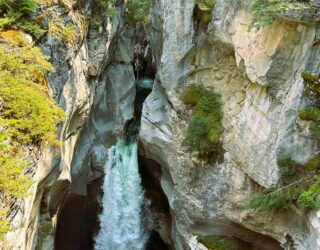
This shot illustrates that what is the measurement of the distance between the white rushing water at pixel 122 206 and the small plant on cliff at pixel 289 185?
8.59m

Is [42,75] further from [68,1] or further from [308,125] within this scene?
[308,125]

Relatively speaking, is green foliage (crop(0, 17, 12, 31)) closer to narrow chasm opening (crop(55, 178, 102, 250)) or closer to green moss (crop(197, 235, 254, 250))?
narrow chasm opening (crop(55, 178, 102, 250))

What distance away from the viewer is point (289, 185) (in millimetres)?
9898

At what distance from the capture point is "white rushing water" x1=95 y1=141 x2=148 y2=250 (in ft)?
57.3

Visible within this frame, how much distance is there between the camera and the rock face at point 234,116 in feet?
32.6

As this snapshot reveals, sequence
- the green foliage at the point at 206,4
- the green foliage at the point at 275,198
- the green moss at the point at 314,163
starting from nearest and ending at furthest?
the green moss at the point at 314,163, the green foliage at the point at 275,198, the green foliage at the point at 206,4

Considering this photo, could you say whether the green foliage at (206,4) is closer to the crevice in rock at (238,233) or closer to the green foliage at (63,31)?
→ the green foliage at (63,31)

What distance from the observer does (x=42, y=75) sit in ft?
30.7

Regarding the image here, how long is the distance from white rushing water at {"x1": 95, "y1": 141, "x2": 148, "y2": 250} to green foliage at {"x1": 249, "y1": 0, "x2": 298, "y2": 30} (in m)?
10.9

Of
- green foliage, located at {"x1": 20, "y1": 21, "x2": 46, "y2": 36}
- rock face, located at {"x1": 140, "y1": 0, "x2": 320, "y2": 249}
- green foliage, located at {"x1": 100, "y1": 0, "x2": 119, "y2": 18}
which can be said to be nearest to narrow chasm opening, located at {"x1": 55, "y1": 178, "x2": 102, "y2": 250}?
rock face, located at {"x1": 140, "y1": 0, "x2": 320, "y2": 249}

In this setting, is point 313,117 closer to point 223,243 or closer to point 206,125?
point 206,125

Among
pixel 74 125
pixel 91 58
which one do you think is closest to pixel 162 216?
pixel 74 125

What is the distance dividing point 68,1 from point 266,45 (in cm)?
700

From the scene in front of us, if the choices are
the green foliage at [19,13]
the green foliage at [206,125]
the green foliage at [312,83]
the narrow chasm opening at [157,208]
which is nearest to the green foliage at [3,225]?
the green foliage at [19,13]
